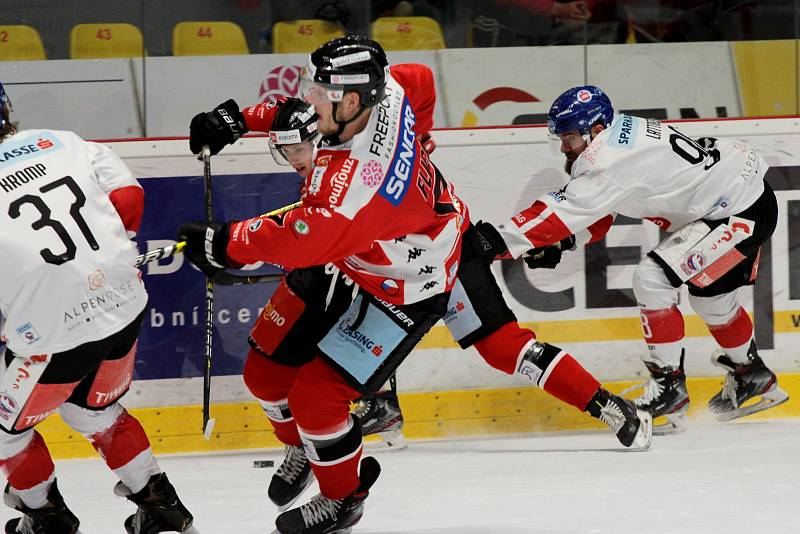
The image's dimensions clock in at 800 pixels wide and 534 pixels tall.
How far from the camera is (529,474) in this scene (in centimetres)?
362

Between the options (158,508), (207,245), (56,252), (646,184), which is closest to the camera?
(56,252)

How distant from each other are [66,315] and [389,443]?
1.77 meters

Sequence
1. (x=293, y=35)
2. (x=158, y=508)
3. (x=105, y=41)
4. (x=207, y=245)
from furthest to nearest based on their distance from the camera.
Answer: (x=293, y=35)
(x=105, y=41)
(x=158, y=508)
(x=207, y=245)

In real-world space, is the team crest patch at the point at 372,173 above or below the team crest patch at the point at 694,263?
above

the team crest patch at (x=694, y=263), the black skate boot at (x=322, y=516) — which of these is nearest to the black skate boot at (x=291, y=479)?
the black skate boot at (x=322, y=516)

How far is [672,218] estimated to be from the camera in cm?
419

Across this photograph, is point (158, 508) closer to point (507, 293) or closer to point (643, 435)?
point (643, 435)

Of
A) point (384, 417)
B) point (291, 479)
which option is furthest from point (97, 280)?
point (384, 417)

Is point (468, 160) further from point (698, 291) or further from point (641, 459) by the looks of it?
point (641, 459)

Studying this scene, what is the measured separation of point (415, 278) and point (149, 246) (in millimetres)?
1561

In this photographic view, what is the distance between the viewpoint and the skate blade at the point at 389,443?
406 centimetres

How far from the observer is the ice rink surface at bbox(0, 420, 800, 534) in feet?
9.78

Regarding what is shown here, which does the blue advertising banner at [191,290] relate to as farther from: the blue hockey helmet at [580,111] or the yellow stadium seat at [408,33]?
the blue hockey helmet at [580,111]

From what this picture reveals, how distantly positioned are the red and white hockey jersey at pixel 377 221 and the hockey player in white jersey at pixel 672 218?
1082mm
